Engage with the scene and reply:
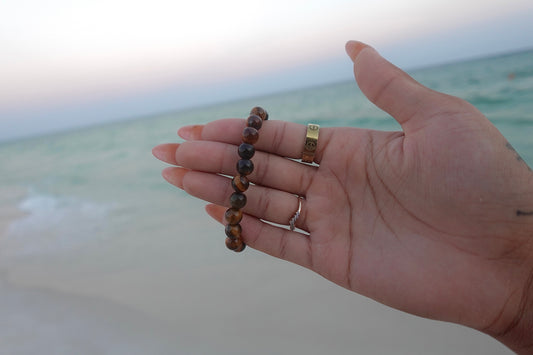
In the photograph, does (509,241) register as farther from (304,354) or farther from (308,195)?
(304,354)

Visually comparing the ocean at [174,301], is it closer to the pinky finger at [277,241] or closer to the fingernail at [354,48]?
the pinky finger at [277,241]

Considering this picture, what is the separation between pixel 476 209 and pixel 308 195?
2.90ft

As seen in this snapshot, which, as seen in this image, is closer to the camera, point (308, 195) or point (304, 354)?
point (308, 195)

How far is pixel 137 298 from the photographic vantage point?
3025 mm

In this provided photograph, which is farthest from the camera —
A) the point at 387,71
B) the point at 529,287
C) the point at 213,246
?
the point at 213,246

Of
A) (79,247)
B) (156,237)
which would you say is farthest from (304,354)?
(79,247)

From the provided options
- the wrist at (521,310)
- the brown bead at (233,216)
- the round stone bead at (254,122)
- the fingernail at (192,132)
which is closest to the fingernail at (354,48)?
the round stone bead at (254,122)

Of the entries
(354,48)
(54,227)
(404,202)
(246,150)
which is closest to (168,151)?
(246,150)

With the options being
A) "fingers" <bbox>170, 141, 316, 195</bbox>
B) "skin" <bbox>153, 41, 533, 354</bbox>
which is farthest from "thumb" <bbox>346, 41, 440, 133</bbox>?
"fingers" <bbox>170, 141, 316, 195</bbox>

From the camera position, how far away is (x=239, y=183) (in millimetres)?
2010

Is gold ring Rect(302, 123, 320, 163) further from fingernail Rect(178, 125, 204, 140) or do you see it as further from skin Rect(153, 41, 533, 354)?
fingernail Rect(178, 125, 204, 140)

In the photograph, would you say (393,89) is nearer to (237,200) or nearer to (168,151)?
(237,200)

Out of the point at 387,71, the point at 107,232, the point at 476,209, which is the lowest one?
the point at 107,232

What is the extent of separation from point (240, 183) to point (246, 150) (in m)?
0.20
